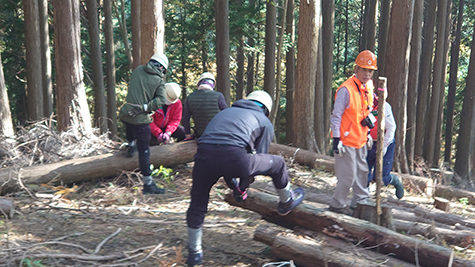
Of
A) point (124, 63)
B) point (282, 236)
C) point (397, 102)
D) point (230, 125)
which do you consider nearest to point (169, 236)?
point (282, 236)

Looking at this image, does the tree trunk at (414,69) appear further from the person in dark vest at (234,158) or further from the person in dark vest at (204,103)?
the person in dark vest at (234,158)

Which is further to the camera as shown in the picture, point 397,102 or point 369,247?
point 397,102

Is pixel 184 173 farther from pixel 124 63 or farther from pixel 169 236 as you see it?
pixel 124 63

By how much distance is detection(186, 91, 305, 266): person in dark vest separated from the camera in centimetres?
388

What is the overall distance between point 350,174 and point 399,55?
20.2ft

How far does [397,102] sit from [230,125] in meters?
7.74

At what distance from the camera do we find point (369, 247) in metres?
4.14

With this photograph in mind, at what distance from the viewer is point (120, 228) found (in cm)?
499

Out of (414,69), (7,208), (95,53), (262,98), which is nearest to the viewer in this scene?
(262,98)

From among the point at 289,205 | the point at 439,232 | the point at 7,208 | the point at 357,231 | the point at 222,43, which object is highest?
the point at 222,43

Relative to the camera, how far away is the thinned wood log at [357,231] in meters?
3.89

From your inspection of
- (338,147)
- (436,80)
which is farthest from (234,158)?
(436,80)

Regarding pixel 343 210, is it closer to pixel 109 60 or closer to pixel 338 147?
pixel 338 147

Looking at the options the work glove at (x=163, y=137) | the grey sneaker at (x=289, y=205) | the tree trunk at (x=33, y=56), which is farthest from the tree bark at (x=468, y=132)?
the tree trunk at (x=33, y=56)
